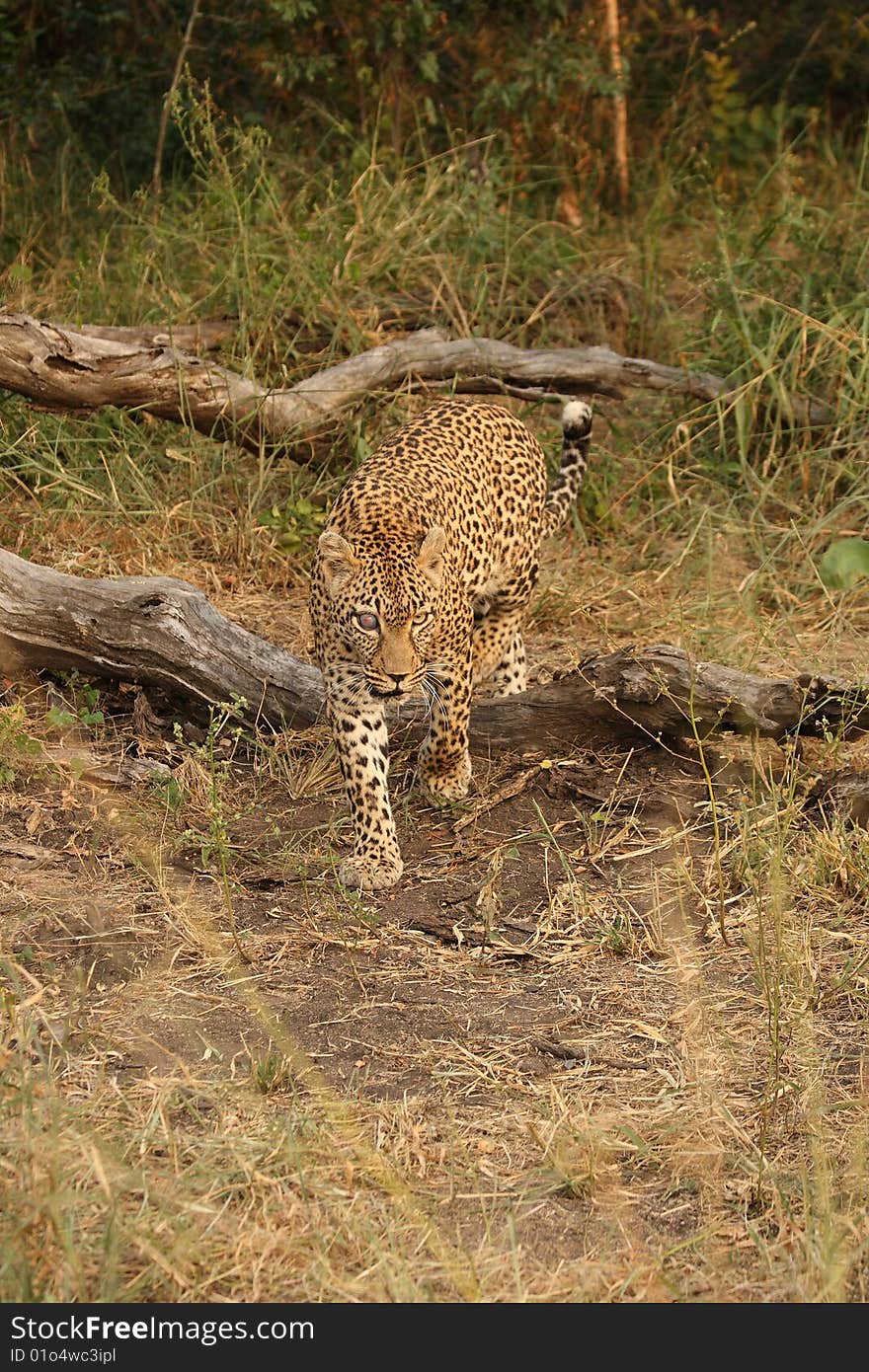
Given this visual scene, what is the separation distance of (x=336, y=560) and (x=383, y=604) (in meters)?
0.23

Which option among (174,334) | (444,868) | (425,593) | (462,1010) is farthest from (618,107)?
(462,1010)

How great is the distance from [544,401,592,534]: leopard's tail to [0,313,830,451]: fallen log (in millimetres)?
512

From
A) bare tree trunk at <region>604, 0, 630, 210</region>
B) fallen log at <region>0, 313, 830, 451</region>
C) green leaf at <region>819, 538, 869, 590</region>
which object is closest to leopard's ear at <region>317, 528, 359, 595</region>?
fallen log at <region>0, 313, 830, 451</region>

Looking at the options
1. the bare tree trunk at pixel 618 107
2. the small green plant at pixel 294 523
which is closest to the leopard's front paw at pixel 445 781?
the small green plant at pixel 294 523

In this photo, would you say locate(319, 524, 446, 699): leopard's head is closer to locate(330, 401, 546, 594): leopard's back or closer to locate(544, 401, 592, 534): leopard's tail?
locate(330, 401, 546, 594): leopard's back

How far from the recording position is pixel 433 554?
5.07 metres

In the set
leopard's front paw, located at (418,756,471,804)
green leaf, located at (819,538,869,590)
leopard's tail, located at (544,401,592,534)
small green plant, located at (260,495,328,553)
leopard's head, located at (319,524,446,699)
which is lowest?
small green plant, located at (260,495,328,553)

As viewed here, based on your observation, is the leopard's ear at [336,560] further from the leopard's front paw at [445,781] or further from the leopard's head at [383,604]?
the leopard's front paw at [445,781]

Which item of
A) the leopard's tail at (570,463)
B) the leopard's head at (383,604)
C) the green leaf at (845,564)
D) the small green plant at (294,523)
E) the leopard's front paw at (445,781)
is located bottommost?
the small green plant at (294,523)

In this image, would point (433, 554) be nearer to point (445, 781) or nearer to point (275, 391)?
point (445, 781)

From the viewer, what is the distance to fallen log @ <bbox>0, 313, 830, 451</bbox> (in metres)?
6.38

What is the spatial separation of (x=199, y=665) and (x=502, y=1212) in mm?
2749

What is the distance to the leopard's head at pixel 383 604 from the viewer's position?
191 inches
